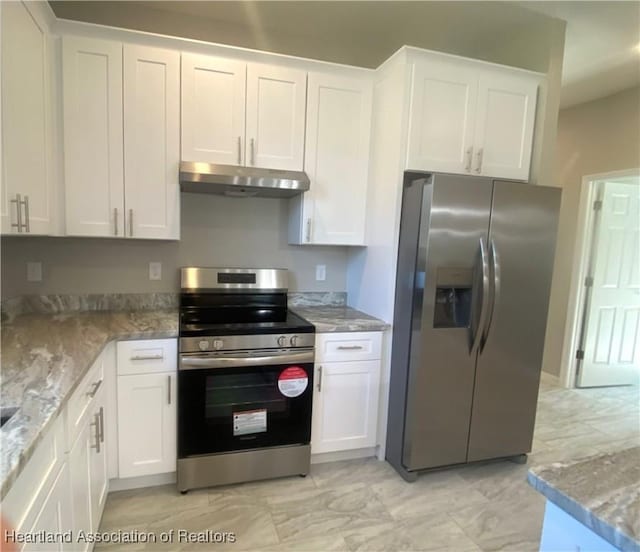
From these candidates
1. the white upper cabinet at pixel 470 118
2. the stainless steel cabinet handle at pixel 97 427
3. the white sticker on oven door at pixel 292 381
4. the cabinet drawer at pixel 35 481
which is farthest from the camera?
the white upper cabinet at pixel 470 118

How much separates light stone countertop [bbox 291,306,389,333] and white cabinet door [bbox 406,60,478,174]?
974 millimetres

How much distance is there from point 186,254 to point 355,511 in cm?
185

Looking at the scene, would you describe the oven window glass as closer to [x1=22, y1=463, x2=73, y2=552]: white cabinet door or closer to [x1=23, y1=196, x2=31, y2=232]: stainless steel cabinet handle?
[x1=22, y1=463, x2=73, y2=552]: white cabinet door

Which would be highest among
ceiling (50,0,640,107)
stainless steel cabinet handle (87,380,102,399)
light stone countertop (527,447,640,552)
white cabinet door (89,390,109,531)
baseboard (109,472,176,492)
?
ceiling (50,0,640,107)

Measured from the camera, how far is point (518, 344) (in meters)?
2.46

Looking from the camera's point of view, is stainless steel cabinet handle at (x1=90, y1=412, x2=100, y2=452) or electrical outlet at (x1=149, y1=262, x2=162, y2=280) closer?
stainless steel cabinet handle at (x1=90, y1=412, x2=100, y2=452)

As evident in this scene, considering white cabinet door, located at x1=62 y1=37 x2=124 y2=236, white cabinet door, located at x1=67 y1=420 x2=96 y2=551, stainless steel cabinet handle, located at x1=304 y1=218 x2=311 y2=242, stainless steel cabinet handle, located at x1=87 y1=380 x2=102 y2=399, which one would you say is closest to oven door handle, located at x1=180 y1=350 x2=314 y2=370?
stainless steel cabinet handle, located at x1=87 y1=380 x2=102 y2=399

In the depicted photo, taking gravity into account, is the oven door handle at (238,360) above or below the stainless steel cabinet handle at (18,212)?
below

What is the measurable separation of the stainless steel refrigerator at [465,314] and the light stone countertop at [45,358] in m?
1.37

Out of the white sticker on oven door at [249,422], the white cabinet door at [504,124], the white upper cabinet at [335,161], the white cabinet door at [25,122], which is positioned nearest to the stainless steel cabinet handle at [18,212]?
the white cabinet door at [25,122]

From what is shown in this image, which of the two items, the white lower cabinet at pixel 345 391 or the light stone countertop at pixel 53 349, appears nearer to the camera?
the light stone countertop at pixel 53 349

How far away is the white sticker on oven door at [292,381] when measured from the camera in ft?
7.48

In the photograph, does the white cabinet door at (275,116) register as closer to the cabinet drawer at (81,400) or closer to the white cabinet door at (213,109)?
the white cabinet door at (213,109)

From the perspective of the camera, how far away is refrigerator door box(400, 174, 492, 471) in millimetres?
2225
